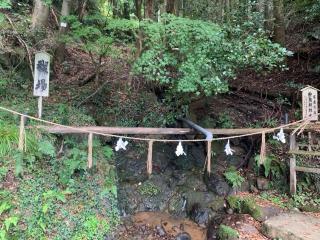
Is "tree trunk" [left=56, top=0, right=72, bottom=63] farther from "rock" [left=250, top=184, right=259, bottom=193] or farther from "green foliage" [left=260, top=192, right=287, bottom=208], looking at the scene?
"green foliage" [left=260, top=192, right=287, bottom=208]

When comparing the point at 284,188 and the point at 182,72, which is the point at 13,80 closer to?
the point at 182,72

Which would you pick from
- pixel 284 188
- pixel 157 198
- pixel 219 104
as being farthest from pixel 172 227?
pixel 219 104

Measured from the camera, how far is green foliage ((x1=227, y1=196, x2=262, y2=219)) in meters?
8.39

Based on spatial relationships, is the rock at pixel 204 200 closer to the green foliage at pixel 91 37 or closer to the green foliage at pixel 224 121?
the green foliage at pixel 224 121

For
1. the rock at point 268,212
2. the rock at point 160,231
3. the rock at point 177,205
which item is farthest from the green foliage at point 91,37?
the rock at point 268,212

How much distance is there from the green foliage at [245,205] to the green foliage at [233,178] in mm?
562

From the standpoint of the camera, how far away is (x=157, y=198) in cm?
961

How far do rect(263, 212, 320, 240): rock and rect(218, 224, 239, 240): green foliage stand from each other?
0.76 m

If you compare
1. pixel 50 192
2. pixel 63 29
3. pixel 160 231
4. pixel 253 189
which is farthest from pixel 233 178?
pixel 63 29

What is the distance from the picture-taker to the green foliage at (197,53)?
7621 millimetres

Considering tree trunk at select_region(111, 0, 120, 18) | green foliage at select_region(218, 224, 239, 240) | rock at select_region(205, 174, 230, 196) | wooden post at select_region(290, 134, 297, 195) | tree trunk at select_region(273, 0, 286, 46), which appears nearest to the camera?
green foliage at select_region(218, 224, 239, 240)

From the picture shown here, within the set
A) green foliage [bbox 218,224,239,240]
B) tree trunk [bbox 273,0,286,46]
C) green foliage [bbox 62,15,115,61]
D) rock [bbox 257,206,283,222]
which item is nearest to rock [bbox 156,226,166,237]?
green foliage [bbox 218,224,239,240]

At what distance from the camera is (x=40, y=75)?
7.89 metres

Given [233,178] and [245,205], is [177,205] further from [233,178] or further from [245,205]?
[245,205]
